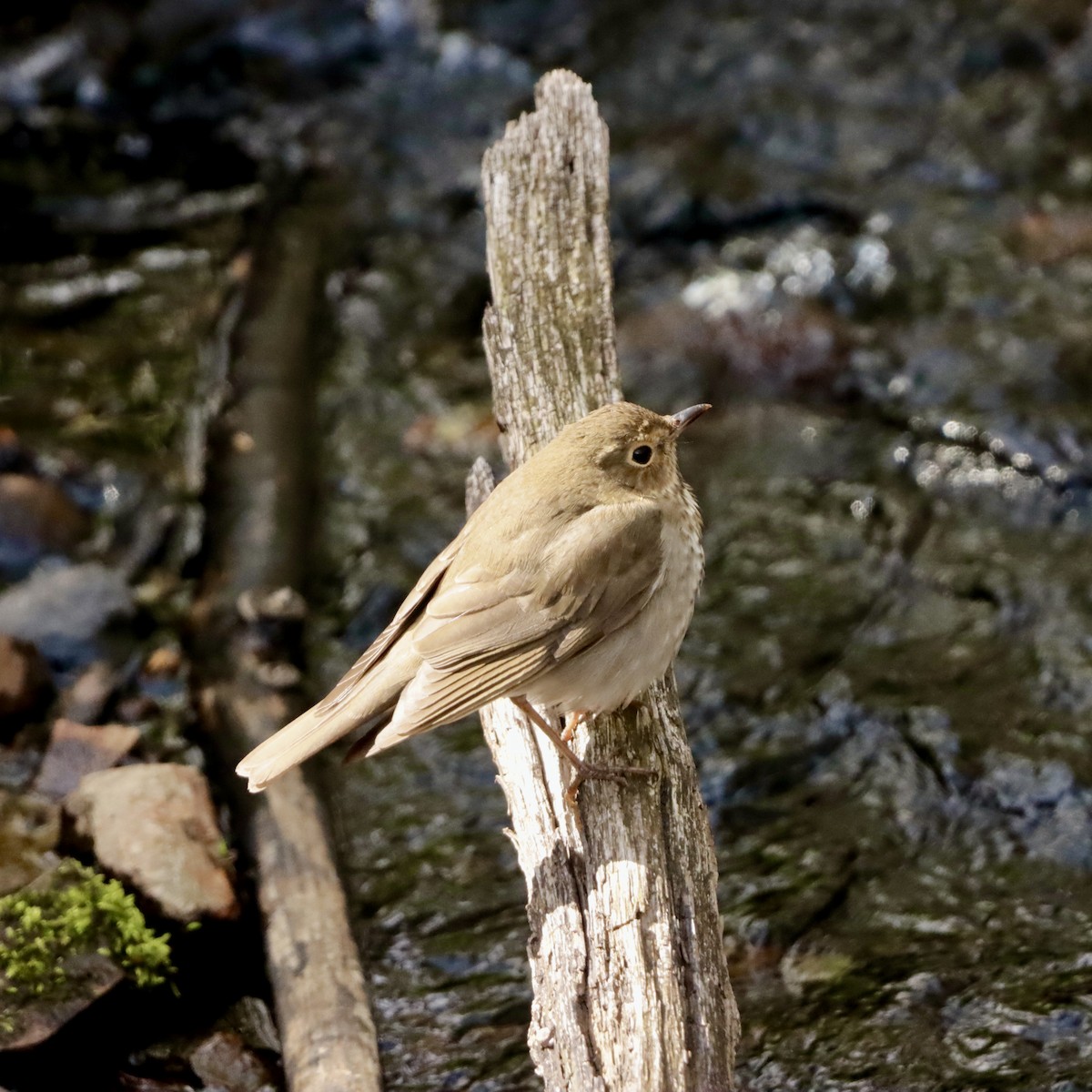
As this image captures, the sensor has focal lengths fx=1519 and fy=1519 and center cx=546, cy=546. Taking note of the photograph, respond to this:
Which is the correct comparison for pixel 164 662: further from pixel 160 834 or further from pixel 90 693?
pixel 160 834

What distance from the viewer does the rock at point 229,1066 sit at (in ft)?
16.2

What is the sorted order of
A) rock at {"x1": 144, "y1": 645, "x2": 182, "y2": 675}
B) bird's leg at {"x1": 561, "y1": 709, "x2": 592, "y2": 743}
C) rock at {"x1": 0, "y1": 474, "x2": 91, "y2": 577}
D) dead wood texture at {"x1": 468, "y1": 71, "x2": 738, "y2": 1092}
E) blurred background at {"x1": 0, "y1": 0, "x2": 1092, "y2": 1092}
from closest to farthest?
dead wood texture at {"x1": 468, "y1": 71, "x2": 738, "y2": 1092}
bird's leg at {"x1": 561, "y1": 709, "x2": 592, "y2": 743}
blurred background at {"x1": 0, "y1": 0, "x2": 1092, "y2": 1092}
rock at {"x1": 144, "y1": 645, "x2": 182, "y2": 675}
rock at {"x1": 0, "y1": 474, "x2": 91, "y2": 577}

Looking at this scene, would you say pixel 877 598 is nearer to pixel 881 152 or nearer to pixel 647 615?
pixel 647 615

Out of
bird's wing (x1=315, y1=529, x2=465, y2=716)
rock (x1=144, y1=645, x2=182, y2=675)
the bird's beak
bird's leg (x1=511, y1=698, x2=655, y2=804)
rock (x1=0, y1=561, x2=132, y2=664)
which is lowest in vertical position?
bird's leg (x1=511, y1=698, x2=655, y2=804)

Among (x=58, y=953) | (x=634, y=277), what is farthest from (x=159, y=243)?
(x=58, y=953)

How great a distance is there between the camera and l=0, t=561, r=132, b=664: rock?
691cm

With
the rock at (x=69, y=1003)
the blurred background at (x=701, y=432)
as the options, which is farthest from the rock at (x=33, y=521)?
the rock at (x=69, y=1003)

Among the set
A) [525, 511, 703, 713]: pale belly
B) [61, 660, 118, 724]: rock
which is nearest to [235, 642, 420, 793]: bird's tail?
[525, 511, 703, 713]: pale belly

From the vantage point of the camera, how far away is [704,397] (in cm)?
881

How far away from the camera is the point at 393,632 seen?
4566mm

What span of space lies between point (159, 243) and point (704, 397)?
392 cm

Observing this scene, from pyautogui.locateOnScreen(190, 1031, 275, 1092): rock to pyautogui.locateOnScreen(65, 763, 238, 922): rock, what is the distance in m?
0.42

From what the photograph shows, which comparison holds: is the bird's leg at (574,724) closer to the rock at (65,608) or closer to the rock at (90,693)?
the rock at (90,693)

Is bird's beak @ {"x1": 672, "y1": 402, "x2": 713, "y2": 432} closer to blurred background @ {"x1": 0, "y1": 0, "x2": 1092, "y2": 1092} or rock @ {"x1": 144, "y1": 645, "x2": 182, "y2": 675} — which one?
blurred background @ {"x1": 0, "y1": 0, "x2": 1092, "y2": 1092}
